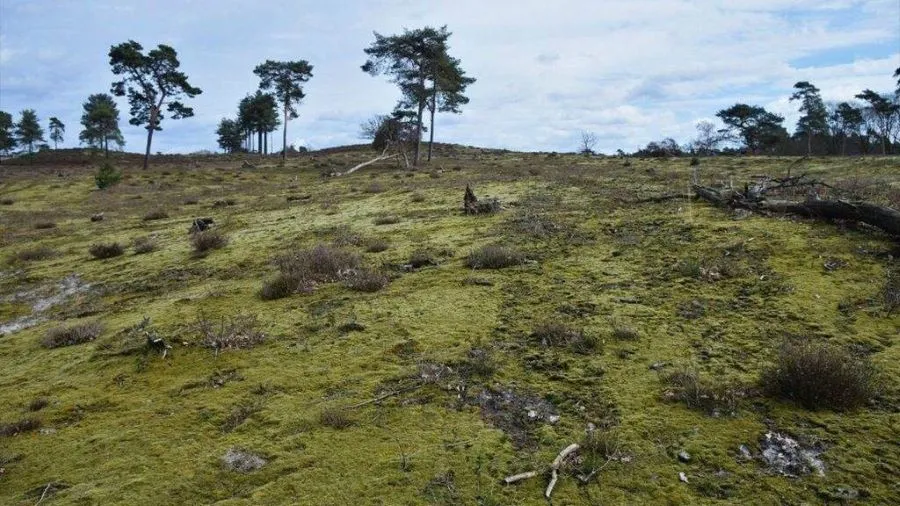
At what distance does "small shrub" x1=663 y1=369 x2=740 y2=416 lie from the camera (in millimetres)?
4723

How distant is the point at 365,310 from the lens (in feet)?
25.4

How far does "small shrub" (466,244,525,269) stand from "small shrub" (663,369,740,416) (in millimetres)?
4506

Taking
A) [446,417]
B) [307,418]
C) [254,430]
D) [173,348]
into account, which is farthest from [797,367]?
[173,348]

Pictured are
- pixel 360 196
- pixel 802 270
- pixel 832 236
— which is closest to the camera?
pixel 802 270

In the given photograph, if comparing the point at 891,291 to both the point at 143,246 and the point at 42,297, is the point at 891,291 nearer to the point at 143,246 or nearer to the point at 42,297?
the point at 42,297

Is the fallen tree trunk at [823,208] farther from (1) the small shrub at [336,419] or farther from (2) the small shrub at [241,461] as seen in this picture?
(2) the small shrub at [241,461]

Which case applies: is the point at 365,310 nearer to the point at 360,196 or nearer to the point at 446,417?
the point at 446,417

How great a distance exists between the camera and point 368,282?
343 inches

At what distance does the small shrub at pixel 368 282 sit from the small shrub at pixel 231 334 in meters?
1.76

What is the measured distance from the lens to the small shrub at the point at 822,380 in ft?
15.0

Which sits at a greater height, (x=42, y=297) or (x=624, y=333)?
(x=624, y=333)

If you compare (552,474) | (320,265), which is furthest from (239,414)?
(320,265)

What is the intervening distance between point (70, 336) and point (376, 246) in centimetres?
563

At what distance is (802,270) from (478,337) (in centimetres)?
482
